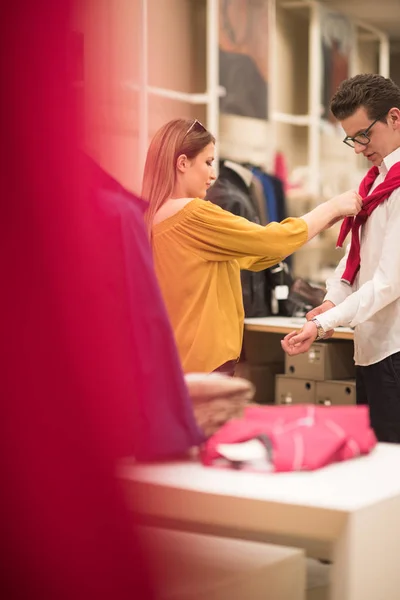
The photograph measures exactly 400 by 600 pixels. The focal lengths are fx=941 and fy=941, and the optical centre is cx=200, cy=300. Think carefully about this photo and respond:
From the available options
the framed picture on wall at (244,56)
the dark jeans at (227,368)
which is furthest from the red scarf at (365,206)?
the framed picture on wall at (244,56)

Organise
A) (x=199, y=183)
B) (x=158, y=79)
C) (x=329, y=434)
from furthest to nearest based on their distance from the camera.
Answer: (x=199, y=183) → (x=329, y=434) → (x=158, y=79)

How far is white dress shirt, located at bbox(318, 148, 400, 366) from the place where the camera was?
2092 mm

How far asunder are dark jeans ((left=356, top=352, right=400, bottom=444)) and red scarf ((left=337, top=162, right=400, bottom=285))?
0.25 metres

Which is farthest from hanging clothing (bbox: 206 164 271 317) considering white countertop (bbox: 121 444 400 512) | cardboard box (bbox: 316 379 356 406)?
white countertop (bbox: 121 444 400 512)

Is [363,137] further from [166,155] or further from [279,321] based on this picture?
[279,321]

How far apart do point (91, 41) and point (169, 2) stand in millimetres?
2093

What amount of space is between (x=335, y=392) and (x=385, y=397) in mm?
1322

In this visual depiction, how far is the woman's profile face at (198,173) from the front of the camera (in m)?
2.10

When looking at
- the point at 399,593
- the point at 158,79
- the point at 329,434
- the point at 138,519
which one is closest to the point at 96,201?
the point at 158,79

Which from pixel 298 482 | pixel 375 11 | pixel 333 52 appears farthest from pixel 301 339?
pixel 375 11

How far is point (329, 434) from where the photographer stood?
4.71 ft

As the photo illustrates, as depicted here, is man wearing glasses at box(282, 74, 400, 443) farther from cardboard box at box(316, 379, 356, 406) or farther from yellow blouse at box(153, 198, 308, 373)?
cardboard box at box(316, 379, 356, 406)

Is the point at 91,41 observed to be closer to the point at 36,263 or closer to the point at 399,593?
the point at 36,263

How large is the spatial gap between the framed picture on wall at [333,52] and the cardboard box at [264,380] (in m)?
2.33
